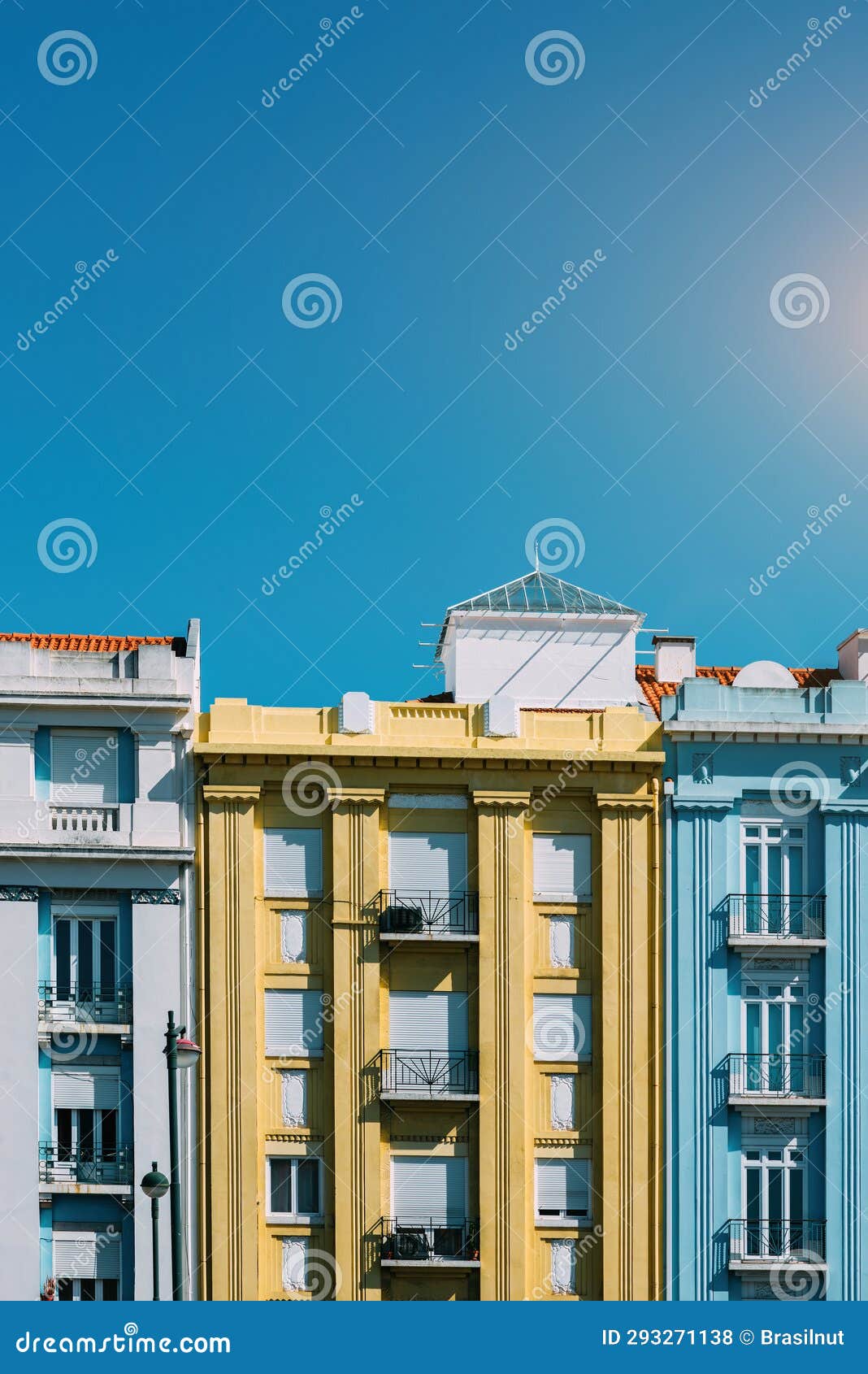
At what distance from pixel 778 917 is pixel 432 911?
703 cm

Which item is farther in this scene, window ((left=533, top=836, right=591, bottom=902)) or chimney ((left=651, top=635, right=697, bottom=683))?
chimney ((left=651, top=635, right=697, bottom=683))

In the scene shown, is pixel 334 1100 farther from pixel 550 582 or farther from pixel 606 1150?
pixel 550 582

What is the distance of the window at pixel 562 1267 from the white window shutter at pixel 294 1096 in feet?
18.1

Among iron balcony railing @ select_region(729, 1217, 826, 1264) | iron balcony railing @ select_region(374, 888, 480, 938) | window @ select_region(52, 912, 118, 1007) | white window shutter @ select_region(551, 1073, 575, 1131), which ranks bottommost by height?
iron balcony railing @ select_region(729, 1217, 826, 1264)

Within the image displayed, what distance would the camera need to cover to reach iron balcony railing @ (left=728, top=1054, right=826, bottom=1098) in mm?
35969

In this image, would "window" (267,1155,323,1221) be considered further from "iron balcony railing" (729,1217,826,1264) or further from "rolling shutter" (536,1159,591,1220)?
"iron balcony railing" (729,1217,826,1264)

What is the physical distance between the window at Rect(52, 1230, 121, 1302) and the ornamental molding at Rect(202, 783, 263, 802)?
850 centimetres

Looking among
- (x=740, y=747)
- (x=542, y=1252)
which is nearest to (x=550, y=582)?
(x=740, y=747)

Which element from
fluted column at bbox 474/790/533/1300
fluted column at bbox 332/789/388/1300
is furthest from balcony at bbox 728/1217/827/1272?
fluted column at bbox 332/789/388/1300

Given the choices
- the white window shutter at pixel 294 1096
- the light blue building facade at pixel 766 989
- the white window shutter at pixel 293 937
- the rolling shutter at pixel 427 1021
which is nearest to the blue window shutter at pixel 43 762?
the white window shutter at pixel 293 937

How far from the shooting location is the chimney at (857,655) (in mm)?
40531

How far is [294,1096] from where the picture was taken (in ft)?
117

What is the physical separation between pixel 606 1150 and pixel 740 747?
8527 millimetres

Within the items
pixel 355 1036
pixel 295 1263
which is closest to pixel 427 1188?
pixel 295 1263
